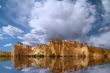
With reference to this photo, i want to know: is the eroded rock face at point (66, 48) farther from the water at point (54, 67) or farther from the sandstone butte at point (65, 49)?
the water at point (54, 67)

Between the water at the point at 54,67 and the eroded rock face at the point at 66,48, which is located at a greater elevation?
the eroded rock face at the point at 66,48

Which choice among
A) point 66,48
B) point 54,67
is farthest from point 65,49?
point 54,67

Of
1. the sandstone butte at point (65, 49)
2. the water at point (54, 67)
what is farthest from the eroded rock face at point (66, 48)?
the water at point (54, 67)

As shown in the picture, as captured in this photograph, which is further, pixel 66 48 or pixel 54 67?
pixel 66 48

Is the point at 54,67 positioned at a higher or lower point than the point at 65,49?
lower

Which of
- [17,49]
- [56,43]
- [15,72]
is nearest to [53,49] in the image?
[56,43]

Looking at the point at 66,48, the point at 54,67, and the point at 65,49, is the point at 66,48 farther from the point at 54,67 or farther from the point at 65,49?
the point at 54,67

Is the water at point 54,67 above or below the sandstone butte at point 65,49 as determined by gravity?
below

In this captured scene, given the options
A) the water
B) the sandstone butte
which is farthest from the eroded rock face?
the water

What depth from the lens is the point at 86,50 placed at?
3416cm

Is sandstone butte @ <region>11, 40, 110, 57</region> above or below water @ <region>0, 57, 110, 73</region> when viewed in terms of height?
above

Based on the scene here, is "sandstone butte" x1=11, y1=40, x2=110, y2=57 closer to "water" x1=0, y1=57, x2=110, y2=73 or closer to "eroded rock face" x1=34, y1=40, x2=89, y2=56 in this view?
"eroded rock face" x1=34, y1=40, x2=89, y2=56

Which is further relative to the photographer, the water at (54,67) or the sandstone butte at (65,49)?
the sandstone butte at (65,49)

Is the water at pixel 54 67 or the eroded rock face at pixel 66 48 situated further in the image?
the eroded rock face at pixel 66 48
